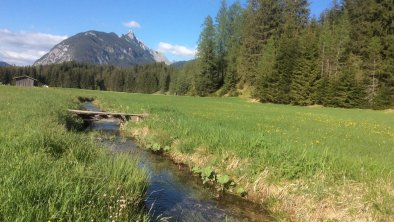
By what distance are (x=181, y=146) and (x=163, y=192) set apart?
433cm

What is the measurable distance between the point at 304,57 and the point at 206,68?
3512 centimetres

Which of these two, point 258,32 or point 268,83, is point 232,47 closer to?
point 258,32

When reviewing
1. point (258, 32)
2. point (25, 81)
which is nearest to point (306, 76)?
point (258, 32)

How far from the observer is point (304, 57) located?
62188mm

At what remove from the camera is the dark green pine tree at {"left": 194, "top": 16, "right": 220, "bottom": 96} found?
94062 millimetres

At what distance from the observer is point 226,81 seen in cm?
8894

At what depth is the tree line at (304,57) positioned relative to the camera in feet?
190

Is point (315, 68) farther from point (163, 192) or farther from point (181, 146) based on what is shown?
point (163, 192)

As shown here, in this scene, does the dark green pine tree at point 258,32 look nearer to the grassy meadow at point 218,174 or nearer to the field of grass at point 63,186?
the grassy meadow at point 218,174

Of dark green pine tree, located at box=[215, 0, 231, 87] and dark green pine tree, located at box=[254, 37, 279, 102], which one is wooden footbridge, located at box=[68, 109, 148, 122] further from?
dark green pine tree, located at box=[215, 0, 231, 87]

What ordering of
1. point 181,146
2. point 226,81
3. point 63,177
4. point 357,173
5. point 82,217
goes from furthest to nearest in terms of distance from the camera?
point 226,81
point 181,146
point 357,173
point 63,177
point 82,217

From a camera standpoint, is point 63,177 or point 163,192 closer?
point 63,177

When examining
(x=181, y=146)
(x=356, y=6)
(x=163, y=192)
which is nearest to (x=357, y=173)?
(x=163, y=192)

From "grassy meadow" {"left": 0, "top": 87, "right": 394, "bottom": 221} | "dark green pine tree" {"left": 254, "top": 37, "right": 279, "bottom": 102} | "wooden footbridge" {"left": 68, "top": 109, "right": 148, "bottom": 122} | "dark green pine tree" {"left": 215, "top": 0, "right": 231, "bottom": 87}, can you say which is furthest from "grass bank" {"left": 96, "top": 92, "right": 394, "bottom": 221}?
"dark green pine tree" {"left": 215, "top": 0, "right": 231, "bottom": 87}
